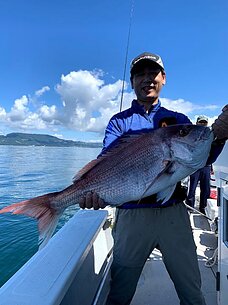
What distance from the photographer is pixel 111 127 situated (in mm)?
2203

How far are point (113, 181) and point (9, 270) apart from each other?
15.9 feet

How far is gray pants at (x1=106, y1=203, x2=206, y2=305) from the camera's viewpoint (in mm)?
2059

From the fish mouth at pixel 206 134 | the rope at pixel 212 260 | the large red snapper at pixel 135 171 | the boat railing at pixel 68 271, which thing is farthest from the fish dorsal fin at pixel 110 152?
the rope at pixel 212 260

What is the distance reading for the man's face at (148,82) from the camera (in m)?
2.19

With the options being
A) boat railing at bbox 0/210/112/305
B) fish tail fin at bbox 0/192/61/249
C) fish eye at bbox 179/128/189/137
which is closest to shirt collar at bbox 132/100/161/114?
fish eye at bbox 179/128/189/137

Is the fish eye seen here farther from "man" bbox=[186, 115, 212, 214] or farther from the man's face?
"man" bbox=[186, 115, 212, 214]

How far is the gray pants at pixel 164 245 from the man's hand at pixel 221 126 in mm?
700

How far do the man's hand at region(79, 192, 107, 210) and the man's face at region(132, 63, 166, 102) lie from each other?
35.6 inches

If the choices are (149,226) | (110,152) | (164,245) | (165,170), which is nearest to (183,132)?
(165,170)

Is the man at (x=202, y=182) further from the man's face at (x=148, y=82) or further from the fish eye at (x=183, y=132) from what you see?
the fish eye at (x=183, y=132)

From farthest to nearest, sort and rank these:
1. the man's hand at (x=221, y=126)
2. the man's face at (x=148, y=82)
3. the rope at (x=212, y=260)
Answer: the rope at (x=212, y=260)
the man's face at (x=148, y=82)
the man's hand at (x=221, y=126)

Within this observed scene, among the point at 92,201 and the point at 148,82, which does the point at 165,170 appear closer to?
the point at 92,201

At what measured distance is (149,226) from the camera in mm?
2096

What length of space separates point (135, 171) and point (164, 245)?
71 centimetres
